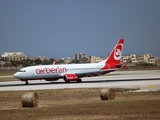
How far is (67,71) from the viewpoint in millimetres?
69125

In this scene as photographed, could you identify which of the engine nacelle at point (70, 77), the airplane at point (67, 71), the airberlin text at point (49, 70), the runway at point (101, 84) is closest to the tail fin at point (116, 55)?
the airplane at point (67, 71)

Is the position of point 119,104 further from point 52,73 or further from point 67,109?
point 52,73

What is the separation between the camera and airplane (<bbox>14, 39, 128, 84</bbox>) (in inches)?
2618

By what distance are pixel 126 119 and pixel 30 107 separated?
32.3ft

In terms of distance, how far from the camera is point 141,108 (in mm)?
25438

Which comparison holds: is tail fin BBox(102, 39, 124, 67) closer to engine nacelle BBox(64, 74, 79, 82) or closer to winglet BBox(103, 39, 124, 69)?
winglet BBox(103, 39, 124, 69)

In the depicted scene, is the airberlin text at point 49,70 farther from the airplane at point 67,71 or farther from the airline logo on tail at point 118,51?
the airline logo on tail at point 118,51

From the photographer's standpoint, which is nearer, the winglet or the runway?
the runway

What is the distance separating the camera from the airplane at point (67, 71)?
66.5 meters

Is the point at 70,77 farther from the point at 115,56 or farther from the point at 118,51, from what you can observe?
the point at 118,51

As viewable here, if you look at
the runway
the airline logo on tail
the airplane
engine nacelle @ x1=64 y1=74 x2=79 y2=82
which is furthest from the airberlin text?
the airline logo on tail

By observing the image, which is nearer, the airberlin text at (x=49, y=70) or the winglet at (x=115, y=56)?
the airberlin text at (x=49, y=70)

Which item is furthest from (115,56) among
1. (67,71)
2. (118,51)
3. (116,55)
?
(67,71)

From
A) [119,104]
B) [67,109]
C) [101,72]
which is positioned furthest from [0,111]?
[101,72]
